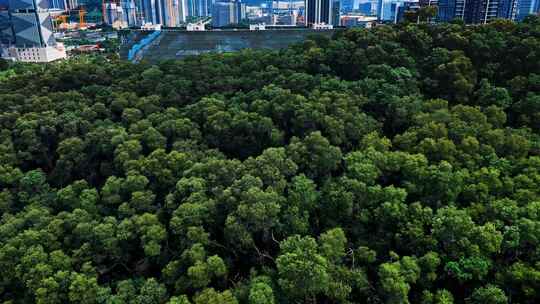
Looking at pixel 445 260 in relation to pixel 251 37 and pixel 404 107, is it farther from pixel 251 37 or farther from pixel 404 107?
pixel 251 37

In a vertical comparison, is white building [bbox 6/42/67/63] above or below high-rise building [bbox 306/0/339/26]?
below

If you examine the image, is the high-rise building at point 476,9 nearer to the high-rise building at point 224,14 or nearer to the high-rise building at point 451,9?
the high-rise building at point 451,9

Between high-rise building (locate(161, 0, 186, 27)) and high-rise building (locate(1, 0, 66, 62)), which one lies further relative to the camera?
high-rise building (locate(161, 0, 186, 27))

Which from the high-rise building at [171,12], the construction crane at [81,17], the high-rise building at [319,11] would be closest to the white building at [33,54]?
the high-rise building at [319,11]

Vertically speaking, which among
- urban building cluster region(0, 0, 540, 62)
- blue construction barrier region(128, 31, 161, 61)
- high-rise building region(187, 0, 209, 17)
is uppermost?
high-rise building region(187, 0, 209, 17)

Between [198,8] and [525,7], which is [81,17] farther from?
[525,7]

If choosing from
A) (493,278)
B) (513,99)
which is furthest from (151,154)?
(513,99)

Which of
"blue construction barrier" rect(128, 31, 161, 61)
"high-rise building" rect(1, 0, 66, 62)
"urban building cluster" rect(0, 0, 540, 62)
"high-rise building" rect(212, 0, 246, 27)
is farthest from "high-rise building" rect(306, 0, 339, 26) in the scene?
"high-rise building" rect(1, 0, 66, 62)

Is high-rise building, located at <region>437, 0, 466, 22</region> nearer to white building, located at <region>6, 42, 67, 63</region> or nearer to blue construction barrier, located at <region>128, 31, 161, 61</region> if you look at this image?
blue construction barrier, located at <region>128, 31, 161, 61</region>

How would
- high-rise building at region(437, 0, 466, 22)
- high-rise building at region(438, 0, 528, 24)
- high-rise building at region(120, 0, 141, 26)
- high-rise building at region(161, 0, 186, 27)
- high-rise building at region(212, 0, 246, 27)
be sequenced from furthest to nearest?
high-rise building at region(161, 0, 186, 27), high-rise building at region(212, 0, 246, 27), high-rise building at region(120, 0, 141, 26), high-rise building at region(437, 0, 466, 22), high-rise building at region(438, 0, 528, 24)
